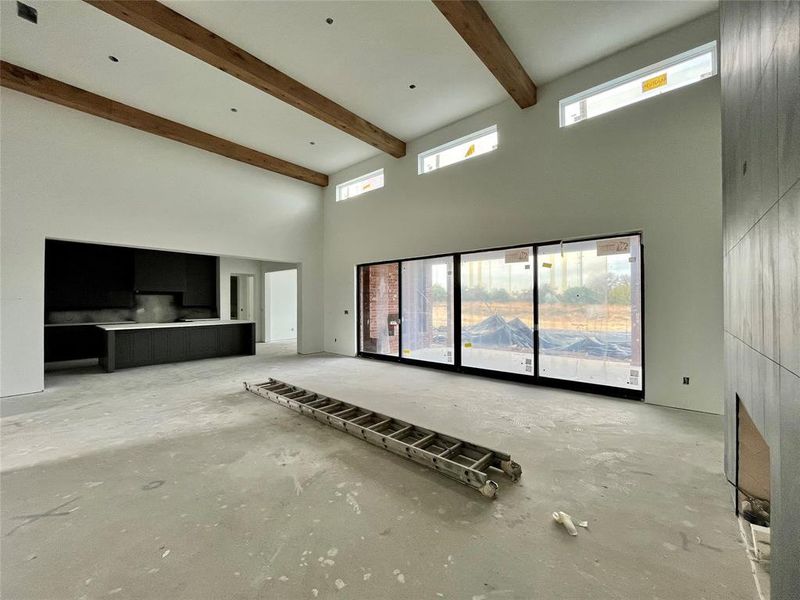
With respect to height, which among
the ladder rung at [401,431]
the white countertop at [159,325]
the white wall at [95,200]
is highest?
the white wall at [95,200]

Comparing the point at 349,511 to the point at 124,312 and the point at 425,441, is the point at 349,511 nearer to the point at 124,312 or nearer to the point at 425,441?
the point at 425,441

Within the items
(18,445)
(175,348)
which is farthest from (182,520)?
(175,348)

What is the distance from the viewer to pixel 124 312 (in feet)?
25.2

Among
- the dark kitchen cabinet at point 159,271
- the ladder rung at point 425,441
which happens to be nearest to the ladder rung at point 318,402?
the ladder rung at point 425,441

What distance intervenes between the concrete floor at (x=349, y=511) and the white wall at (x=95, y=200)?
5.48 ft

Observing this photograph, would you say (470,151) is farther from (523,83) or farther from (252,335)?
(252,335)

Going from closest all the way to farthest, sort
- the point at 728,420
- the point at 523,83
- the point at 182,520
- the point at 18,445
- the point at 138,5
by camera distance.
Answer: the point at 182,520
the point at 728,420
the point at 18,445
the point at 138,5
the point at 523,83

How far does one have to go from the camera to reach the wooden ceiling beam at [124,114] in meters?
4.21

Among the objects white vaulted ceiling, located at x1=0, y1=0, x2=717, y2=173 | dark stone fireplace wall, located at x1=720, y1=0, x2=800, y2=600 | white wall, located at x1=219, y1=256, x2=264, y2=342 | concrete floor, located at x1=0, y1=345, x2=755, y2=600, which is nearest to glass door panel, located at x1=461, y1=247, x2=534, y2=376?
concrete floor, located at x1=0, y1=345, x2=755, y2=600

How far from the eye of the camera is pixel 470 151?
18.2ft

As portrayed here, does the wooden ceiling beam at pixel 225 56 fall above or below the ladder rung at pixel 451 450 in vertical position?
above

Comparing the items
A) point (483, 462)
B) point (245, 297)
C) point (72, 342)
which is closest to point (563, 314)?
point (483, 462)

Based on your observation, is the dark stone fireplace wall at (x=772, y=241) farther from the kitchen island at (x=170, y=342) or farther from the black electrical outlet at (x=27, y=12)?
the kitchen island at (x=170, y=342)

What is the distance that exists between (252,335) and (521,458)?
7.14 metres
